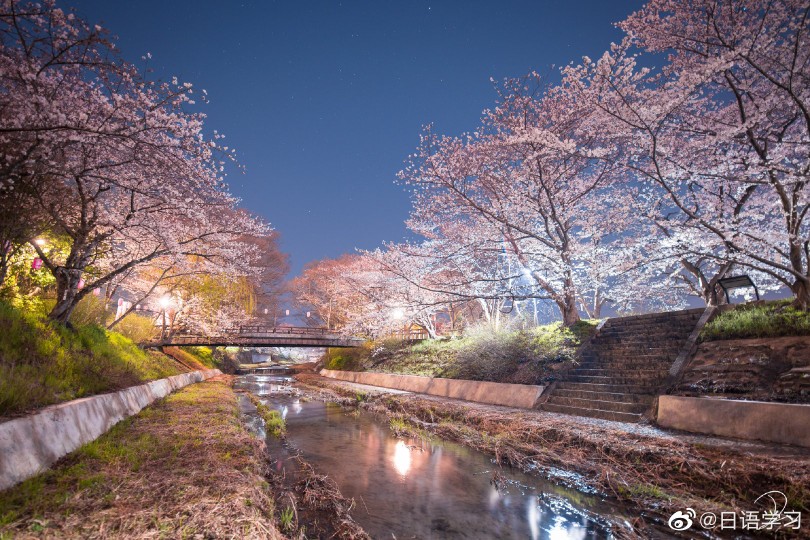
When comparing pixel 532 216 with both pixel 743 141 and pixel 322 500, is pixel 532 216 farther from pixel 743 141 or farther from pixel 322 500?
pixel 322 500

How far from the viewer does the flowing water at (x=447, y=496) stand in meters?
3.94

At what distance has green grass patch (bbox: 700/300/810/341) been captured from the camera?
27.9ft

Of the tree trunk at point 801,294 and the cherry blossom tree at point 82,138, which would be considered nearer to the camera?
the cherry blossom tree at point 82,138

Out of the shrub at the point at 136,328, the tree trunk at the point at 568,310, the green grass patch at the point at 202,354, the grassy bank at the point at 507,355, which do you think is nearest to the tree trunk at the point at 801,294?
the grassy bank at the point at 507,355

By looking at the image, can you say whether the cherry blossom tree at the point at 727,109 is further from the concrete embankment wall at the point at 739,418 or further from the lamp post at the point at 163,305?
the lamp post at the point at 163,305

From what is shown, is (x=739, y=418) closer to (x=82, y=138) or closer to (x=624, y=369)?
(x=624, y=369)

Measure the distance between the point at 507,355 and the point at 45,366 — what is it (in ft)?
41.4

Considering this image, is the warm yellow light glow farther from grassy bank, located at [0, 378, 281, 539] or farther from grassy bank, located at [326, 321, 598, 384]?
grassy bank, located at [326, 321, 598, 384]

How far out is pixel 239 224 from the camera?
559 inches

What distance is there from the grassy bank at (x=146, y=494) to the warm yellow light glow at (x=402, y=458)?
7.46 feet

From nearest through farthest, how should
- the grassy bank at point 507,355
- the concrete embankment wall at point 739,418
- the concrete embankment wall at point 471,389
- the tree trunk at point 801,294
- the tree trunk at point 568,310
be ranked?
the concrete embankment wall at point 739,418
the tree trunk at point 801,294
the concrete embankment wall at point 471,389
the grassy bank at point 507,355
the tree trunk at point 568,310

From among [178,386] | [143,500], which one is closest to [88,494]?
[143,500]

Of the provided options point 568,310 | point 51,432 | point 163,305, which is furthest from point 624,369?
point 163,305

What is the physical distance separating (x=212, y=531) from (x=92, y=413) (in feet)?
15.2
